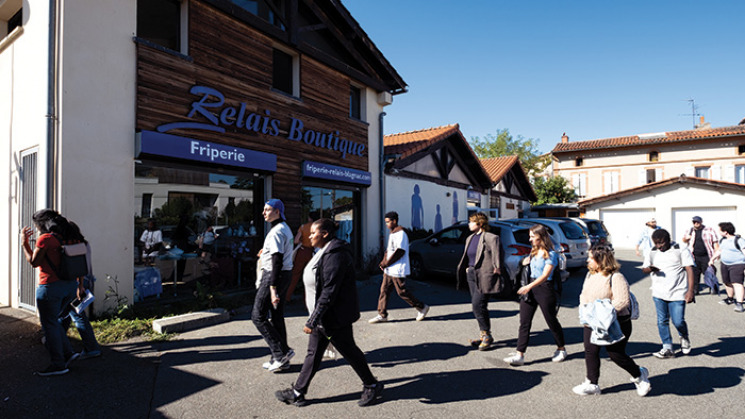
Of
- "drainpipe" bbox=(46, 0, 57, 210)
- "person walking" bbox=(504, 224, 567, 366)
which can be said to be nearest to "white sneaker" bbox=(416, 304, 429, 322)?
"person walking" bbox=(504, 224, 567, 366)

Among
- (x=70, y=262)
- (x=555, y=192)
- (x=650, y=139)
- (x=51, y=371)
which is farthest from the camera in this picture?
(x=555, y=192)

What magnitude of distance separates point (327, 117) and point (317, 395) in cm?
793

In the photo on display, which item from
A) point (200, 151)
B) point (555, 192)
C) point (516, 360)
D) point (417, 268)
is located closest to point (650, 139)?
point (555, 192)

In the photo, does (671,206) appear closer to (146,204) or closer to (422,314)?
(422,314)

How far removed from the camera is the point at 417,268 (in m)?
10.6

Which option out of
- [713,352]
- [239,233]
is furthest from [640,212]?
[239,233]

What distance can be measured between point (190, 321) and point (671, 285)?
6.24 metres

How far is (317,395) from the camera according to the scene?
368cm

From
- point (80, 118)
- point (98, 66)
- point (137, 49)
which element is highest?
point (137, 49)

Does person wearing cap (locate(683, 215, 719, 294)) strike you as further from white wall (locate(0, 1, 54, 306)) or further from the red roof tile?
the red roof tile

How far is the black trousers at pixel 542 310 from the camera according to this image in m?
4.37

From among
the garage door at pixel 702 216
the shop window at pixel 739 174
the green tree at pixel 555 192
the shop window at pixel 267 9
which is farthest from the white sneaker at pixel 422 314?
the shop window at pixel 739 174

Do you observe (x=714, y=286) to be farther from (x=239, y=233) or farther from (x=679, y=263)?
(x=239, y=233)

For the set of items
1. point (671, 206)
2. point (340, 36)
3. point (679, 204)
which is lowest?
point (671, 206)
